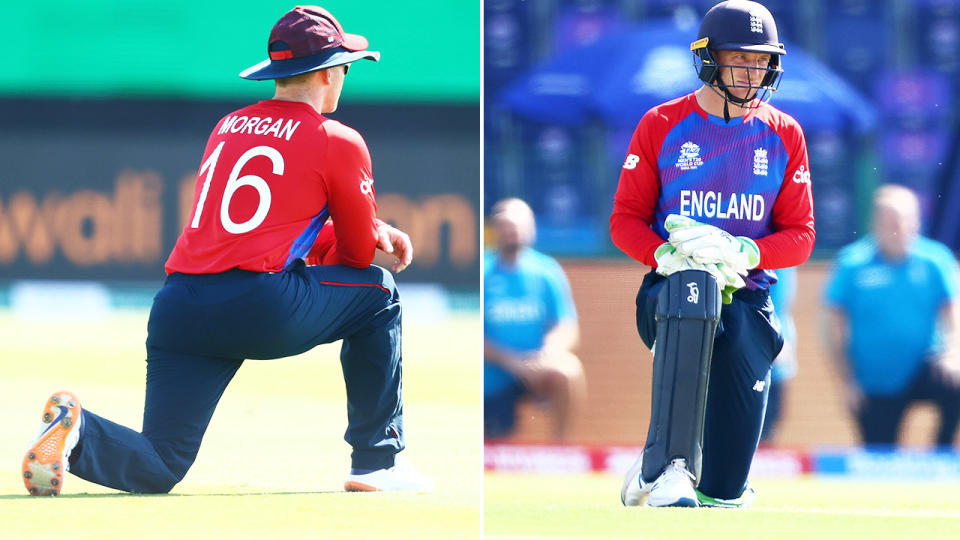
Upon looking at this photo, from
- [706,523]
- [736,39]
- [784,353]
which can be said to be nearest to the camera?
[706,523]

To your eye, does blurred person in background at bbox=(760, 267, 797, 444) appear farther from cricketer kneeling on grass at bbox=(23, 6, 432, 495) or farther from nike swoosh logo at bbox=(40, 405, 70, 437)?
nike swoosh logo at bbox=(40, 405, 70, 437)

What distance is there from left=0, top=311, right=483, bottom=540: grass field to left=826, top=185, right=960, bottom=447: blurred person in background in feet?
6.80

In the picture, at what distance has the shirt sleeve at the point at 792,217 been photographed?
4.30 metres

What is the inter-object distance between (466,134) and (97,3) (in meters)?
4.55

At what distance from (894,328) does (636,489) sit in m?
4.02

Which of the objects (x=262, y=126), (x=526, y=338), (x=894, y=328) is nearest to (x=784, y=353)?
(x=894, y=328)

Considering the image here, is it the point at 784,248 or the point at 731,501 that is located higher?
the point at 784,248

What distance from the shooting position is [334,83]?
15.4ft

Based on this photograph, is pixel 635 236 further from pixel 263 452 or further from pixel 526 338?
pixel 526 338

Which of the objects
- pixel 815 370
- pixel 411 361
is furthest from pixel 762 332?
pixel 411 361

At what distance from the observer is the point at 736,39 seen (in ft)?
14.4

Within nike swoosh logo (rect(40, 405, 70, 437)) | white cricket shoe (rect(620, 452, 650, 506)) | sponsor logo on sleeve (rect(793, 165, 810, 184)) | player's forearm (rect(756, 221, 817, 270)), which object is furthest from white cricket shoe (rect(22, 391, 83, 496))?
sponsor logo on sleeve (rect(793, 165, 810, 184))

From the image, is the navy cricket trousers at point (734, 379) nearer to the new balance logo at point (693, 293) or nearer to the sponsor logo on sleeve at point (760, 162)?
the new balance logo at point (693, 293)

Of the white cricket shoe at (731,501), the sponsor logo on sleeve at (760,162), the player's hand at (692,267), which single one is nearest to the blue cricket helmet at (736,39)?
the sponsor logo on sleeve at (760,162)
